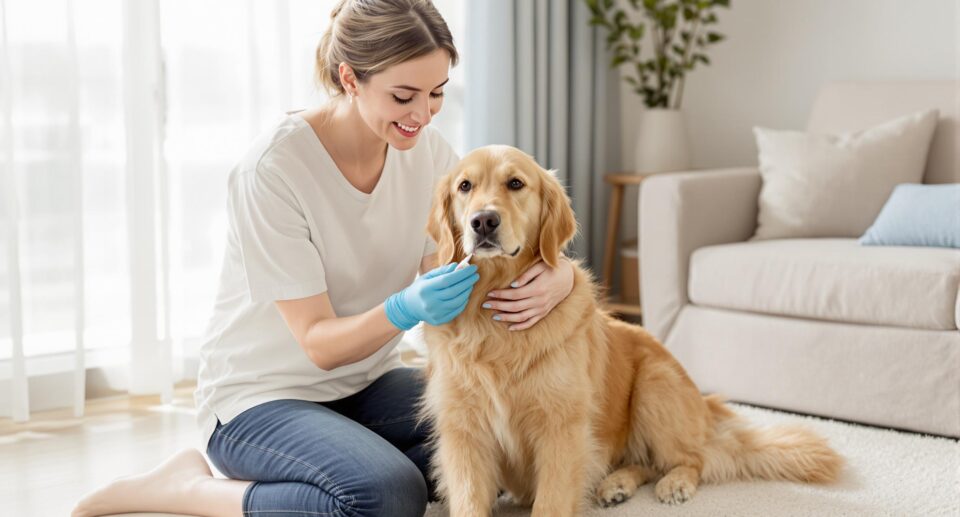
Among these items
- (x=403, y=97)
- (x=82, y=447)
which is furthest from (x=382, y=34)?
(x=82, y=447)

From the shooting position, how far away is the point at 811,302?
2660mm

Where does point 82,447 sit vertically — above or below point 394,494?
below

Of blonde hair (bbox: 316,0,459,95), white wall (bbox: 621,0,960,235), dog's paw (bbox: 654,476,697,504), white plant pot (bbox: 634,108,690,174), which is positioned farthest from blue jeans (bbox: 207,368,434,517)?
white wall (bbox: 621,0,960,235)

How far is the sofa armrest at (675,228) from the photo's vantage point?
3.01 m

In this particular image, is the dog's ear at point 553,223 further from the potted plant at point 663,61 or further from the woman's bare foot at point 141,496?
the potted plant at point 663,61

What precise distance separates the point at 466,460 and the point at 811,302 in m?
1.33

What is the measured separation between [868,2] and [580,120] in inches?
49.4

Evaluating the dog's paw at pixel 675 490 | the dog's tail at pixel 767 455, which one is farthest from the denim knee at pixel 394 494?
the dog's tail at pixel 767 455

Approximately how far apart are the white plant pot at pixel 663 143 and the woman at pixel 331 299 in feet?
6.68

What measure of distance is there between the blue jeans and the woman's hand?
1.11 ft

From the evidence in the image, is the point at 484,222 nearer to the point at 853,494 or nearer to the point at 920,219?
the point at 853,494

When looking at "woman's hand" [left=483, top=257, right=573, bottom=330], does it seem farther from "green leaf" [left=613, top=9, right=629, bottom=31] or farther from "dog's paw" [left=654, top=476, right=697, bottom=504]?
"green leaf" [left=613, top=9, right=629, bottom=31]

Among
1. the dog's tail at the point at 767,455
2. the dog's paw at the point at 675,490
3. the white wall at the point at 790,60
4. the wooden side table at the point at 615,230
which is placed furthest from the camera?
the wooden side table at the point at 615,230

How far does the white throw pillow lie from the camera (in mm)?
3070
